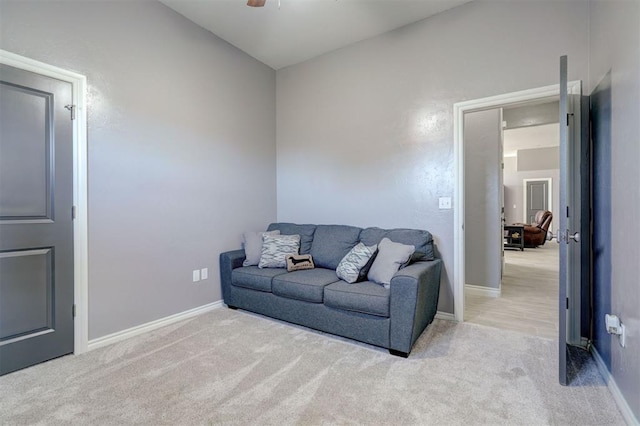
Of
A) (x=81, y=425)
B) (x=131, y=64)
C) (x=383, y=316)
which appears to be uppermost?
(x=131, y=64)

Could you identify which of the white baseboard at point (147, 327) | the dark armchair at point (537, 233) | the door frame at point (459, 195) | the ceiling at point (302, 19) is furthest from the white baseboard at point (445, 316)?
the dark armchair at point (537, 233)

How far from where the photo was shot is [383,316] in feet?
7.48

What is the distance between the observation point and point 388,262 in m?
2.54

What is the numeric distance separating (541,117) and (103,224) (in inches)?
255

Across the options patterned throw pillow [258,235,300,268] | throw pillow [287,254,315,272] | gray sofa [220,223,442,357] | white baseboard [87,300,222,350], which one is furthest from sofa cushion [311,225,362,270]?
white baseboard [87,300,222,350]

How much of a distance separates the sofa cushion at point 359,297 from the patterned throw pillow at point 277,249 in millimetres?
801

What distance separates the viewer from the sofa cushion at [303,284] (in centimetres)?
262

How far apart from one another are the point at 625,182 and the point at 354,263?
1.82m

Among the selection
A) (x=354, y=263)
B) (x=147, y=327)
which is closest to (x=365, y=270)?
(x=354, y=263)

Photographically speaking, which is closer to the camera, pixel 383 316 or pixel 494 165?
pixel 383 316

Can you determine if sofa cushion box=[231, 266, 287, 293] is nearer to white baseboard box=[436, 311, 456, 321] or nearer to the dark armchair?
white baseboard box=[436, 311, 456, 321]

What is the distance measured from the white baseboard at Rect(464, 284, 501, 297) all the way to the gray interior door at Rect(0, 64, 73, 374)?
418 cm

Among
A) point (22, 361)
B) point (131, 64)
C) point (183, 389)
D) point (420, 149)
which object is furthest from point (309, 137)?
point (22, 361)

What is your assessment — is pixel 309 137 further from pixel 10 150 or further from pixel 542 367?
pixel 542 367
